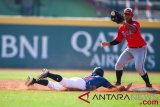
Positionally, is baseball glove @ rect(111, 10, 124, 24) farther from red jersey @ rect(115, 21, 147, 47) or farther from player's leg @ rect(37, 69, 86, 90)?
player's leg @ rect(37, 69, 86, 90)

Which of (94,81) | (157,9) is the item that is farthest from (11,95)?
(157,9)

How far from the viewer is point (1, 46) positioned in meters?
20.0

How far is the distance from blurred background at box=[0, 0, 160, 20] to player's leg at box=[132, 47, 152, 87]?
11.3 m

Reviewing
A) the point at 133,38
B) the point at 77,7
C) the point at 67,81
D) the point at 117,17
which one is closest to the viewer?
the point at 67,81

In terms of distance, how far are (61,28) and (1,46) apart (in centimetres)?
227

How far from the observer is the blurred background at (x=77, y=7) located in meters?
24.8

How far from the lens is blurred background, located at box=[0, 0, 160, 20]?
24.8 metres

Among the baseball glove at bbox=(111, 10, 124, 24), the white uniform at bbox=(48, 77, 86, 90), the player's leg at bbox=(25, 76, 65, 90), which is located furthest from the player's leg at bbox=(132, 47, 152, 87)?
the player's leg at bbox=(25, 76, 65, 90)

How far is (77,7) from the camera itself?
87.7 ft

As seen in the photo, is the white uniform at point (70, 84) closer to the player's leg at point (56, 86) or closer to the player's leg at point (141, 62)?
the player's leg at point (56, 86)

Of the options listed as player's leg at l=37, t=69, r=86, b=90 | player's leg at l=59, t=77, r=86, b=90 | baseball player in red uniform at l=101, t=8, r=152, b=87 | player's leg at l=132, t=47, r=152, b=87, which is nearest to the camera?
player's leg at l=37, t=69, r=86, b=90

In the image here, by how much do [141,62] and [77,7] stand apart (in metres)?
A: 14.1

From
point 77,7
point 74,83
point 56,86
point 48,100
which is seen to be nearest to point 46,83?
point 56,86

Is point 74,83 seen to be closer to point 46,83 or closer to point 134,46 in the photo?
point 46,83
